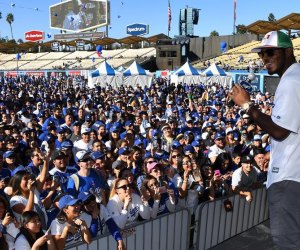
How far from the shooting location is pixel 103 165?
224 inches

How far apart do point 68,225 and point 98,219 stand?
595 millimetres

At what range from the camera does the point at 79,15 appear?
6512cm

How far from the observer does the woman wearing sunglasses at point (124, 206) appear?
417 centimetres

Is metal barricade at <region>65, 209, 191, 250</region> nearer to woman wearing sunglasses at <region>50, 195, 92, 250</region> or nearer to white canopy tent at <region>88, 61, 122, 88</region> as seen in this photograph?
→ woman wearing sunglasses at <region>50, 195, 92, 250</region>

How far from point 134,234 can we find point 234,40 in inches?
2066

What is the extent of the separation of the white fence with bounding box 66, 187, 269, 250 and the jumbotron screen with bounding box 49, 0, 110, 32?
59593mm

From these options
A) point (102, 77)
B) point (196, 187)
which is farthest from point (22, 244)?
point (102, 77)

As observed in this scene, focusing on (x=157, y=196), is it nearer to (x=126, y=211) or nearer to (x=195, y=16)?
(x=126, y=211)

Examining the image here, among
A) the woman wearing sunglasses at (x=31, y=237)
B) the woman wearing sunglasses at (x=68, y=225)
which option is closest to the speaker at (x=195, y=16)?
the woman wearing sunglasses at (x=68, y=225)

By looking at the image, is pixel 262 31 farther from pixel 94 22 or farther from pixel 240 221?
pixel 240 221

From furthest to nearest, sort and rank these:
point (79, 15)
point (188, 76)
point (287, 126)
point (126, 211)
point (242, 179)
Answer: point (79, 15)
point (188, 76)
point (242, 179)
point (126, 211)
point (287, 126)

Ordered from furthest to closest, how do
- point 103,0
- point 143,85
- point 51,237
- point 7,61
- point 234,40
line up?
point 7,61
point 103,0
point 234,40
point 143,85
point 51,237

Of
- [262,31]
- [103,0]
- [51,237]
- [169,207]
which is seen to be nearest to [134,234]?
[169,207]

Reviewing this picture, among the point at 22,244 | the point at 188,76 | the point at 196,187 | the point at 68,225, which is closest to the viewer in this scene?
the point at 22,244
